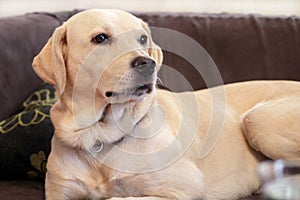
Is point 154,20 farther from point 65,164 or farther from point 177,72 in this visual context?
point 65,164

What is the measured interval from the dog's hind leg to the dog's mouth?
0.42 m

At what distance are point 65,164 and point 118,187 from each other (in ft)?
0.53

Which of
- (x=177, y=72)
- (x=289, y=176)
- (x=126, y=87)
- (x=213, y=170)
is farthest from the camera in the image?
(x=177, y=72)

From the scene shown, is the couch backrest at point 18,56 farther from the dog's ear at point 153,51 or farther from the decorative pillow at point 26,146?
the dog's ear at point 153,51

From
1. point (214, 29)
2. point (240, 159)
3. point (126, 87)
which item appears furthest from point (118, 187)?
point (214, 29)

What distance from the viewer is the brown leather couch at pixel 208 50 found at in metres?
2.11

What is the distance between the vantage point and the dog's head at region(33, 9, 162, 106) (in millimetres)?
1397

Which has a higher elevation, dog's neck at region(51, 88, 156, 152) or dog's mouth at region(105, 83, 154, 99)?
dog's mouth at region(105, 83, 154, 99)

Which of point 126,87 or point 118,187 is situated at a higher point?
point 126,87

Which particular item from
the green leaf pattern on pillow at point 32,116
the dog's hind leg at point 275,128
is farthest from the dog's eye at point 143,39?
the green leaf pattern on pillow at point 32,116

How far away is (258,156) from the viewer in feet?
5.71

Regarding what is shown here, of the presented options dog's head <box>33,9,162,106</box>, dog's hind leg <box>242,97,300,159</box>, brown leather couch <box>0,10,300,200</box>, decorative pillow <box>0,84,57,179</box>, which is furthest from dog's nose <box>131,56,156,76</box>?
brown leather couch <box>0,10,300,200</box>

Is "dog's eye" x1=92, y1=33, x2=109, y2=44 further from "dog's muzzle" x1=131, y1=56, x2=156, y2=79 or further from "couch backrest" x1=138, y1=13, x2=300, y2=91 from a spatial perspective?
"couch backrest" x1=138, y1=13, x2=300, y2=91

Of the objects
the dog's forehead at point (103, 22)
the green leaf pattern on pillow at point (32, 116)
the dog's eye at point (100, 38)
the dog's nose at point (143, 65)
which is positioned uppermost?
the dog's forehead at point (103, 22)
